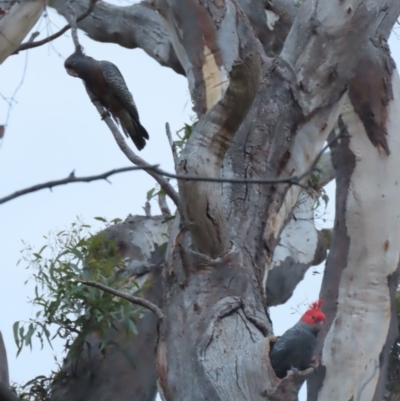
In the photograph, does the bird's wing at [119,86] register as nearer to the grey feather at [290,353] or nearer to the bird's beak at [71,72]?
the bird's beak at [71,72]

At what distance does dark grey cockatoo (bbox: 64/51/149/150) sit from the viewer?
11.8 feet

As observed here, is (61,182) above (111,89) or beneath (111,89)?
beneath

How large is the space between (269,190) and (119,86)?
1526 millimetres

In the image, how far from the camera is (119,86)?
3.77 metres

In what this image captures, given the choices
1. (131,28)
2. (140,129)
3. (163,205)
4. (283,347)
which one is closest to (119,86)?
(140,129)

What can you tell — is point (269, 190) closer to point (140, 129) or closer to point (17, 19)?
point (17, 19)

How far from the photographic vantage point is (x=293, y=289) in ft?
13.6

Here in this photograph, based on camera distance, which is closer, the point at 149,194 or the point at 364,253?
the point at 364,253

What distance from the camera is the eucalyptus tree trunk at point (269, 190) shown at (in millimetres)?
2070

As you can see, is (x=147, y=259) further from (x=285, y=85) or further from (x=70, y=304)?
(x=285, y=85)

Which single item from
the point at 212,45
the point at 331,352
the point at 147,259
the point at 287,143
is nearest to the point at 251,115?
the point at 287,143

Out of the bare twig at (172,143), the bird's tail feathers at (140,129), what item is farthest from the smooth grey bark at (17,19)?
the bird's tail feathers at (140,129)

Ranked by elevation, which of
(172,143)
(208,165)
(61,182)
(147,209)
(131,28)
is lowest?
(61,182)

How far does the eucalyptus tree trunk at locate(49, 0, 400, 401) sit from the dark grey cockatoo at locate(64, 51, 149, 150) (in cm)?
69
